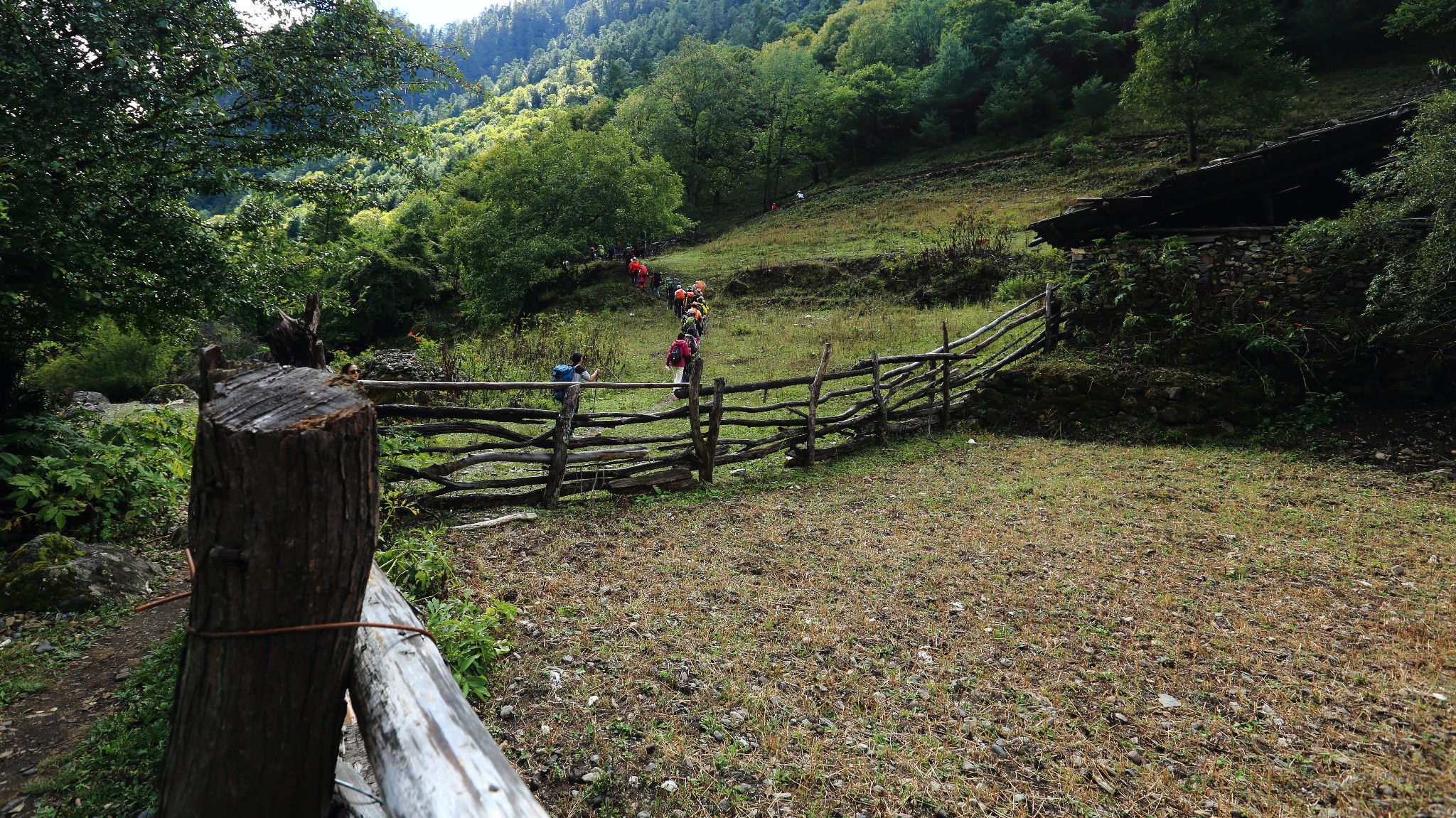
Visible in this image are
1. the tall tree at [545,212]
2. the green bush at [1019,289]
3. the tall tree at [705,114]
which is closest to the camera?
the green bush at [1019,289]

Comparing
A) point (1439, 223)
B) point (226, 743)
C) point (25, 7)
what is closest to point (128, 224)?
point (25, 7)

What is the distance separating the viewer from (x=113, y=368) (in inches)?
767

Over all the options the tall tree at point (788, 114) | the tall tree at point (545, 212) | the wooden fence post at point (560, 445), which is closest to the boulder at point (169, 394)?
the tall tree at point (545, 212)

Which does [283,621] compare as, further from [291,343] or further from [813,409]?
[813,409]

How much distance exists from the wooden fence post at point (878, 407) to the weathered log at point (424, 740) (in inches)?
305

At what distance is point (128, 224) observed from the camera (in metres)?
5.31

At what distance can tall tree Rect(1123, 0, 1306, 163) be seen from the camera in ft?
83.1

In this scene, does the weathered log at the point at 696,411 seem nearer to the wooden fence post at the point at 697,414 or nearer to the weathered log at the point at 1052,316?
the wooden fence post at the point at 697,414

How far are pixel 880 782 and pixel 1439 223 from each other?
26.8 ft

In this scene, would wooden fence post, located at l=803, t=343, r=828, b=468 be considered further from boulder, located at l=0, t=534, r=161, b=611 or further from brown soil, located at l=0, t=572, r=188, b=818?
boulder, located at l=0, t=534, r=161, b=611

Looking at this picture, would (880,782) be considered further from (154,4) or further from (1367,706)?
(154,4)

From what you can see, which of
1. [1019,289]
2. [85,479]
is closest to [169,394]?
[85,479]

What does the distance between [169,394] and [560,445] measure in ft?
61.7

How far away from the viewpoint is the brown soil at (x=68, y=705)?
2.71m
